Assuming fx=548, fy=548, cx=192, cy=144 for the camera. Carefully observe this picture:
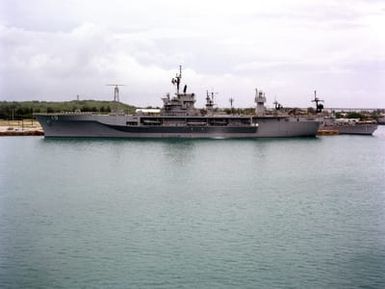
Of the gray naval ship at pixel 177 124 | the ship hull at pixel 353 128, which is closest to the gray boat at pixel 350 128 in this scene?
the ship hull at pixel 353 128

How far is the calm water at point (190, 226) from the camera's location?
46.8ft

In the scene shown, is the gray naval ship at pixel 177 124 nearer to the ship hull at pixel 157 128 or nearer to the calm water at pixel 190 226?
the ship hull at pixel 157 128

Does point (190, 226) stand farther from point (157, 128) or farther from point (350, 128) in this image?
point (350, 128)

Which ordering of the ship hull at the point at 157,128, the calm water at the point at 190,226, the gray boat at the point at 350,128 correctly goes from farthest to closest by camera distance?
the gray boat at the point at 350,128
the ship hull at the point at 157,128
the calm water at the point at 190,226

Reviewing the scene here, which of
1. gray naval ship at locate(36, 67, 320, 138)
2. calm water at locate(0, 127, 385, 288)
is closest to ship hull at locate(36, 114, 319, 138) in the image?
gray naval ship at locate(36, 67, 320, 138)

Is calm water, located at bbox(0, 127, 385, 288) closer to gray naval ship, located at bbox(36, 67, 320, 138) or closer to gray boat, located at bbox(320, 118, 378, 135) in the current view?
gray naval ship, located at bbox(36, 67, 320, 138)

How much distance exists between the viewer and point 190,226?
1909 centimetres

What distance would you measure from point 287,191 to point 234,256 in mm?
11457

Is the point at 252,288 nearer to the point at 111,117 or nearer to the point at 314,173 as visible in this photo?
the point at 314,173

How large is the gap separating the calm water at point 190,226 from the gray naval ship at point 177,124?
82.2 ft

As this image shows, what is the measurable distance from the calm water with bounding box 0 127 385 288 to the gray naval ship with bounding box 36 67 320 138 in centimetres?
2507

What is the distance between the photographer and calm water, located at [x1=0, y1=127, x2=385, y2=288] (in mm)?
14258

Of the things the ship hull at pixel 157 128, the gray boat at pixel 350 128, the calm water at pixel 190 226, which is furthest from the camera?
the gray boat at pixel 350 128

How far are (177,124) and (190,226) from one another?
44832 millimetres
